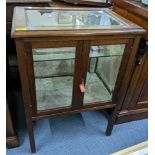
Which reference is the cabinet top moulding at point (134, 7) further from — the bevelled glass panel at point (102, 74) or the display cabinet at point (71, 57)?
the bevelled glass panel at point (102, 74)

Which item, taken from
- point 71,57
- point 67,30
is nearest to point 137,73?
point 71,57

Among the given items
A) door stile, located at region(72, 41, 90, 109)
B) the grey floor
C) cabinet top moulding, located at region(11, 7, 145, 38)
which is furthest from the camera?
the grey floor

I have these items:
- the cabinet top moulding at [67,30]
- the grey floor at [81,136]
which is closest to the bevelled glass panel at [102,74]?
the cabinet top moulding at [67,30]

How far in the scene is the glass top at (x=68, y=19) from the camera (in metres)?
0.95

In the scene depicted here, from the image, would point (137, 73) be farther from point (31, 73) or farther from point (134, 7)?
point (31, 73)

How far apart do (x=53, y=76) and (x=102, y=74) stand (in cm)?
39

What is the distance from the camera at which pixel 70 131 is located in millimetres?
1523

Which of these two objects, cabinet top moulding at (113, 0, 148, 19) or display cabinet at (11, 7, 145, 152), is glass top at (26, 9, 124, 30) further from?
cabinet top moulding at (113, 0, 148, 19)

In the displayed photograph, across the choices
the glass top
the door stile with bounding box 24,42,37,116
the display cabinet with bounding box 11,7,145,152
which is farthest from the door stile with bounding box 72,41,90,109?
the door stile with bounding box 24,42,37,116

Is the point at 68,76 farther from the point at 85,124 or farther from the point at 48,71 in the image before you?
the point at 85,124

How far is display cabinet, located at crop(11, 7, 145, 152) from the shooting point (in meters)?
0.87

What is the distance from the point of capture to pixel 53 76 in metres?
1.18

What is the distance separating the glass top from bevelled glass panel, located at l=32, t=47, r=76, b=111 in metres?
0.13
